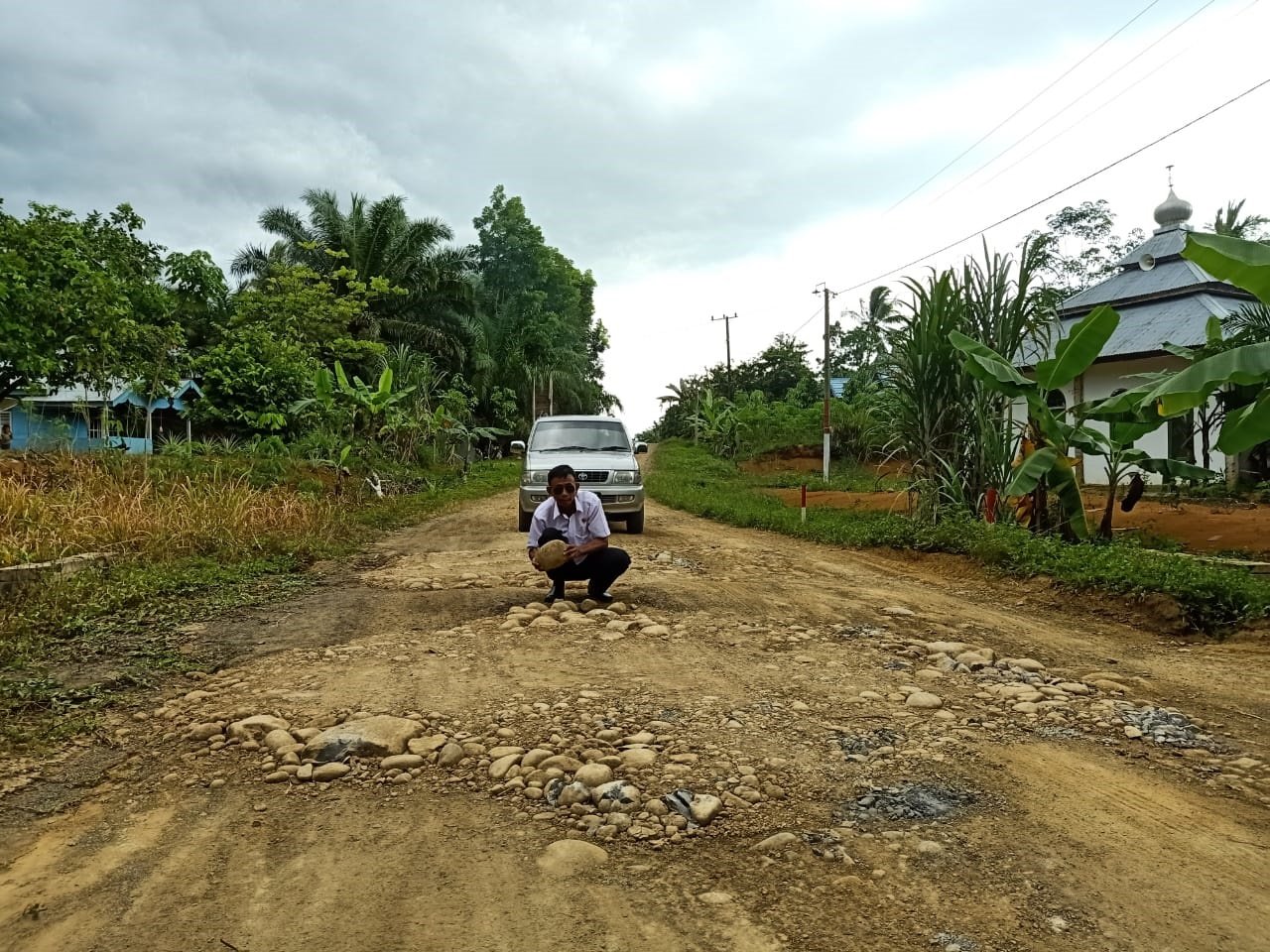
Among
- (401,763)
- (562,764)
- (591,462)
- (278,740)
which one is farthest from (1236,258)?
(591,462)

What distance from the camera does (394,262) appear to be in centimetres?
2855

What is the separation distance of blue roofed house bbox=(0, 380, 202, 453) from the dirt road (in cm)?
1107

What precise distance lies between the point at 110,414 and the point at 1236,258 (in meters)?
16.6

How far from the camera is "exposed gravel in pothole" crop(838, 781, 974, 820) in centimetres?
287

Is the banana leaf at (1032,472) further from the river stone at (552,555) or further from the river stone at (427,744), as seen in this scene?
the river stone at (427,744)

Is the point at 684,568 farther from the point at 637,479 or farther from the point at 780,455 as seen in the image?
the point at 780,455

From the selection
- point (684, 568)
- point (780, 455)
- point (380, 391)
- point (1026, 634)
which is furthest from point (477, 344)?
point (1026, 634)

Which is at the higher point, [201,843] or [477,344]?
[477,344]

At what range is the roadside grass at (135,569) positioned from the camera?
4.39m

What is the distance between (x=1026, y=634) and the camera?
5.62 metres

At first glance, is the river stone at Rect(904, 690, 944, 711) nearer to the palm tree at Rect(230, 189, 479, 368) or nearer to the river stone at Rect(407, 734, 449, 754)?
the river stone at Rect(407, 734, 449, 754)

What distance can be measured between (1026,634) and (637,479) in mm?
6079

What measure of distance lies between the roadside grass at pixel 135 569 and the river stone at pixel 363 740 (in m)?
1.20

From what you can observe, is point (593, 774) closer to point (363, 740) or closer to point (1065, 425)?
point (363, 740)
